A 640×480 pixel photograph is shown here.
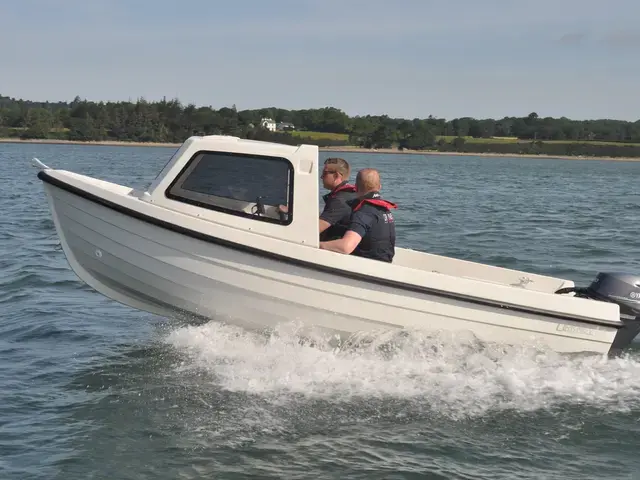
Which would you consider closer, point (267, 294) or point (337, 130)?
point (267, 294)

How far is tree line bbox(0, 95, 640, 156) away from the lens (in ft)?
514

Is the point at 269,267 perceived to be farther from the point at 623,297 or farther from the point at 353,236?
the point at 623,297

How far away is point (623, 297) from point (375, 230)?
2.49 meters

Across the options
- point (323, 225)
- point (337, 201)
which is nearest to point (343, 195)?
point (337, 201)

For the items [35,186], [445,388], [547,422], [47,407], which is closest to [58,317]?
[47,407]

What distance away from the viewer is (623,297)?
830 cm

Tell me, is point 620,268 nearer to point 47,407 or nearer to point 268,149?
point 268,149

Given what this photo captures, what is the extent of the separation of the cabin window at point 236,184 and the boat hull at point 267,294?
41 centimetres

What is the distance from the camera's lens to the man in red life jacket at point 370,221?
7922 mm

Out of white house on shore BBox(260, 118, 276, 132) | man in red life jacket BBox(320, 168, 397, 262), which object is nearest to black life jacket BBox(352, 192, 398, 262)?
man in red life jacket BBox(320, 168, 397, 262)

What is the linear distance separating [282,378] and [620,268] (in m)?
9.31

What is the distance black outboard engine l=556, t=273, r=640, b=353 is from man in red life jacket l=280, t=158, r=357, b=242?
8.35ft

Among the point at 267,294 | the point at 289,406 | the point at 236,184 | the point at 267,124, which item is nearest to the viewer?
the point at 289,406

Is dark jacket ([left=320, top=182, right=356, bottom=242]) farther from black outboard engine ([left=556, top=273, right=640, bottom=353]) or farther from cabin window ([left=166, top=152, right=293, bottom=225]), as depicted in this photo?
black outboard engine ([left=556, top=273, right=640, bottom=353])
